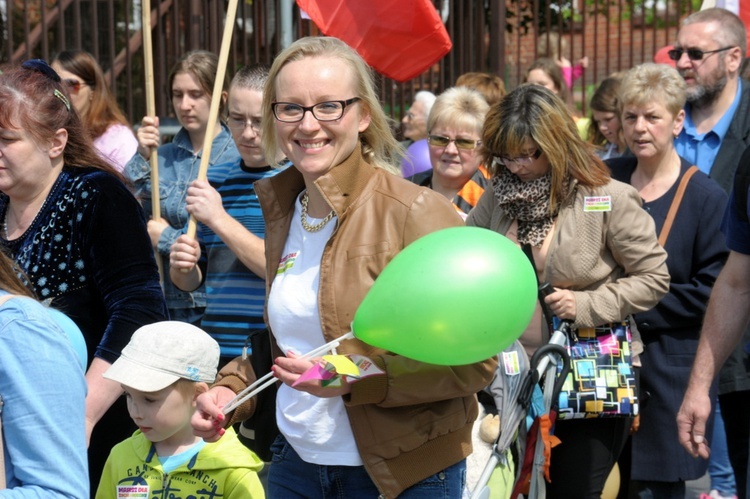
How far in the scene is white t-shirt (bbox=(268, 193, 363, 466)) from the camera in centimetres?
298

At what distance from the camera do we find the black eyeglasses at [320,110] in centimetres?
301

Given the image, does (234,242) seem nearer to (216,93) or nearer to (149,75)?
(216,93)

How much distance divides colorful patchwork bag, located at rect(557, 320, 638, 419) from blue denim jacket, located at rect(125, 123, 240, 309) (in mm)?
1819

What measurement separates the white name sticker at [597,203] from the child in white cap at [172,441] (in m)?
1.75

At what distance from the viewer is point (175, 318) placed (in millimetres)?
5617

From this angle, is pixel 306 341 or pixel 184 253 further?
pixel 184 253

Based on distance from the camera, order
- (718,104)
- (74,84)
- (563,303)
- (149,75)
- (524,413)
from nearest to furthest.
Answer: (524,413), (563,303), (149,75), (718,104), (74,84)

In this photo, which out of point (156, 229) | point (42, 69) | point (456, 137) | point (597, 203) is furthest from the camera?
point (456, 137)

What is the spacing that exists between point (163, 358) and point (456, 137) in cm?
268

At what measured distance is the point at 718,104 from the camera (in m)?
6.34

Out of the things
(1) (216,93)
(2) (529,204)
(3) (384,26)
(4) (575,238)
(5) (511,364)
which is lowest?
(5) (511,364)

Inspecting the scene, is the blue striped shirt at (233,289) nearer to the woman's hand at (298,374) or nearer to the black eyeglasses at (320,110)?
the black eyeglasses at (320,110)

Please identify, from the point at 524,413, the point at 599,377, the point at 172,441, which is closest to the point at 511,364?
the point at 524,413

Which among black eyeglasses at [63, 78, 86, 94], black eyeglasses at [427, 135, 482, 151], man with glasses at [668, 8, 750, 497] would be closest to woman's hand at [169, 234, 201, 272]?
black eyeglasses at [427, 135, 482, 151]
